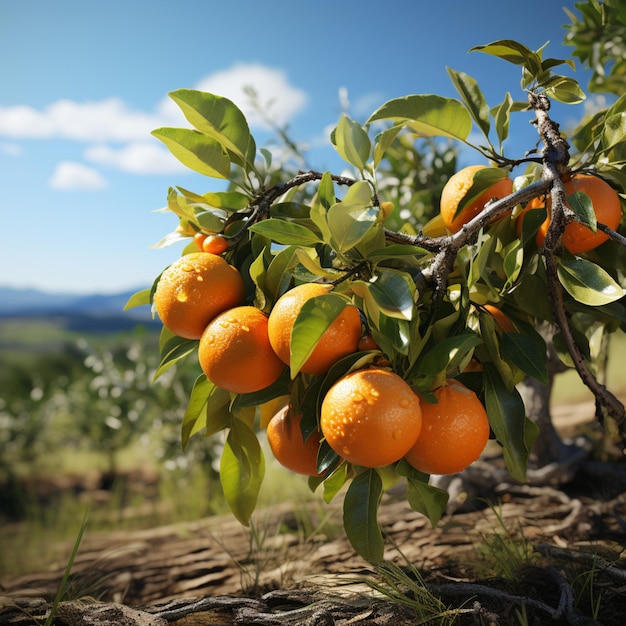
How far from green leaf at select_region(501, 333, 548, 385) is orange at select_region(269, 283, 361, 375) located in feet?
0.69

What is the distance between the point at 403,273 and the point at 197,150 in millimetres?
374

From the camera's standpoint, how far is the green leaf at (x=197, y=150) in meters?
0.85

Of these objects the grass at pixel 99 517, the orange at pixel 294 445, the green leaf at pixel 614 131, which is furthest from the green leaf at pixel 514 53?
the grass at pixel 99 517

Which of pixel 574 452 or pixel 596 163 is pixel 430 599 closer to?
pixel 596 163

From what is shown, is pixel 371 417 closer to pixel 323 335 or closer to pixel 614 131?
pixel 323 335

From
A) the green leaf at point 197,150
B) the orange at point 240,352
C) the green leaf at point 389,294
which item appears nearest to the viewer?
the green leaf at point 389,294

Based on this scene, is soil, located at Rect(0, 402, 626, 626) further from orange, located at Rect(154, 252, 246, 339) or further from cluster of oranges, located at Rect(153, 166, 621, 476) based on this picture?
orange, located at Rect(154, 252, 246, 339)

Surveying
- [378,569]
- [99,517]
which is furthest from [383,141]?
[99,517]

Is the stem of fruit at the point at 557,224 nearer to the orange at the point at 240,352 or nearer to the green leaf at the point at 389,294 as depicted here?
the green leaf at the point at 389,294

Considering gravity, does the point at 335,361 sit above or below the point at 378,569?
above

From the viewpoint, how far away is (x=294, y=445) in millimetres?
820

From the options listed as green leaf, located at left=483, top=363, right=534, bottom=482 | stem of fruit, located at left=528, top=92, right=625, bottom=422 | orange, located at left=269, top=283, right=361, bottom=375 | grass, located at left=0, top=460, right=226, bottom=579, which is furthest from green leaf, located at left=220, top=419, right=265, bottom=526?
grass, located at left=0, top=460, right=226, bottom=579

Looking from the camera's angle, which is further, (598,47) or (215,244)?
(598,47)

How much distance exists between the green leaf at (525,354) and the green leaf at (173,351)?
17.6 inches
